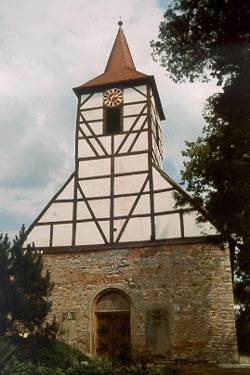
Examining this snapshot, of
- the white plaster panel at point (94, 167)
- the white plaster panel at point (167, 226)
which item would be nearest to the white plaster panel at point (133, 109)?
the white plaster panel at point (94, 167)

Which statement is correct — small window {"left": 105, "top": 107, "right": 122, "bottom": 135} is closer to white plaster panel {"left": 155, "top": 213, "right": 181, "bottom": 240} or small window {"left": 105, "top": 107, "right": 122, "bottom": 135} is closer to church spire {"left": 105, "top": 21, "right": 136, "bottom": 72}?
church spire {"left": 105, "top": 21, "right": 136, "bottom": 72}

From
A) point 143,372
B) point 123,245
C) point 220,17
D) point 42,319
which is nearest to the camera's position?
point 220,17

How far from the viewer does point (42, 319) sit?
394 inches

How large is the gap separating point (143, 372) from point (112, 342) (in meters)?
4.10

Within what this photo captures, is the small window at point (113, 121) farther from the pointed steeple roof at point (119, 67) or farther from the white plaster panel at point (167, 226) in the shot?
the white plaster panel at point (167, 226)

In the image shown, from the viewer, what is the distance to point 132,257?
13680mm

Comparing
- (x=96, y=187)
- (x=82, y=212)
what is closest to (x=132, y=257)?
(x=82, y=212)

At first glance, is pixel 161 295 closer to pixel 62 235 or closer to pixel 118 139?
pixel 62 235

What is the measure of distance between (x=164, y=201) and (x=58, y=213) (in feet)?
13.1

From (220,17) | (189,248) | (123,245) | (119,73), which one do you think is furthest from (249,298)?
(220,17)

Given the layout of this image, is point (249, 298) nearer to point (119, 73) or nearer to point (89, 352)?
point (89, 352)

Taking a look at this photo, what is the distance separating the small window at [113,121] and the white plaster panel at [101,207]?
3.03 m

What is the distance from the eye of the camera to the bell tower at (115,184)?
45.8 ft

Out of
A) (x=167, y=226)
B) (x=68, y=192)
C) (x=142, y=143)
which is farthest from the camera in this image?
(x=142, y=143)
